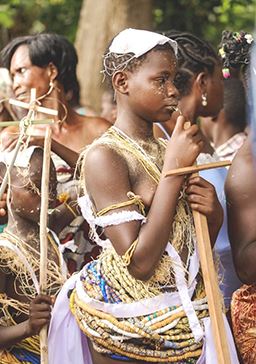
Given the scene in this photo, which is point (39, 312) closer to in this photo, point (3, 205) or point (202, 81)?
point (3, 205)

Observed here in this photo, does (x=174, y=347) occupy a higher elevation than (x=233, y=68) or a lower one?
lower

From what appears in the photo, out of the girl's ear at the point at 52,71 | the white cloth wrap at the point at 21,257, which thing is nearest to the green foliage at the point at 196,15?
the girl's ear at the point at 52,71

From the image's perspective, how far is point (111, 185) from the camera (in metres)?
3.69

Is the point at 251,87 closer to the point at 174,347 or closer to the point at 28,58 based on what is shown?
the point at 174,347

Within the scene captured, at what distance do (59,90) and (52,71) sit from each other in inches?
4.7

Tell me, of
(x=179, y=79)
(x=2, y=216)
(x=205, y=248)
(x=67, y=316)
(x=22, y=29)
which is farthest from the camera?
(x=22, y=29)

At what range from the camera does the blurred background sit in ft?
30.5

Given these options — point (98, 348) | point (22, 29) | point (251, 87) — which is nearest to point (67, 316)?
point (98, 348)

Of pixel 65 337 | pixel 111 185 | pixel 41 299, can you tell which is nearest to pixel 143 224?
pixel 111 185

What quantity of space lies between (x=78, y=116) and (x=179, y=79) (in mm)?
738

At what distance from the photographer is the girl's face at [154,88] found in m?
3.81

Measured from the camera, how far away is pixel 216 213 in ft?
12.3

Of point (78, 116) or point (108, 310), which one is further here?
point (78, 116)

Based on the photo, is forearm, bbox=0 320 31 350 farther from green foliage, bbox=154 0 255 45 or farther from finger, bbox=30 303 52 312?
green foliage, bbox=154 0 255 45
